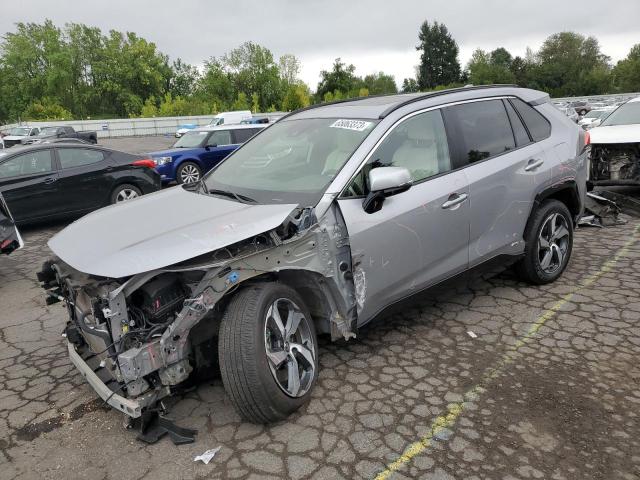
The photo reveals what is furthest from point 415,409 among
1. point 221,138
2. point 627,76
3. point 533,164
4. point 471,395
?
point 627,76

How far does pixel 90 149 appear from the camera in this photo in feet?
30.5

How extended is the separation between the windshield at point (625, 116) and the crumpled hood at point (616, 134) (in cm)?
29

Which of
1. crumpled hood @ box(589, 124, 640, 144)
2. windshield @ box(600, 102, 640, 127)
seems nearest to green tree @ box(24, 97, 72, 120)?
windshield @ box(600, 102, 640, 127)

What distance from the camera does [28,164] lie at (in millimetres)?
8508

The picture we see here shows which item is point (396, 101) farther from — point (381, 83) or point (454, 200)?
point (381, 83)

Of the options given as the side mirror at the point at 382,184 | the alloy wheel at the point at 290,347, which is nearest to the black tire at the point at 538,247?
the side mirror at the point at 382,184

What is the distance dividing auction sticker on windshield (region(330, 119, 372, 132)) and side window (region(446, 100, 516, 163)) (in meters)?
0.79

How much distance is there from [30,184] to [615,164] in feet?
30.5

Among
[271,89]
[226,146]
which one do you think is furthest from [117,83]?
[226,146]

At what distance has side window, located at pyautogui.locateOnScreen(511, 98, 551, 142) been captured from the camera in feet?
15.2

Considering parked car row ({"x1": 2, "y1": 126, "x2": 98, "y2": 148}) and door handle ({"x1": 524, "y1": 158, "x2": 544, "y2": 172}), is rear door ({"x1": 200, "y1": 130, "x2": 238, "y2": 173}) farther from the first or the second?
parked car row ({"x1": 2, "y1": 126, "x2": 98, "y2": 148})

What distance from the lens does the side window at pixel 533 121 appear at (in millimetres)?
4625

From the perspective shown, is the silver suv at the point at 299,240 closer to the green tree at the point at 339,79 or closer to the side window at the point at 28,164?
the side window at the point at 28,164

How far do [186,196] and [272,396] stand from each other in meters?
1.68
